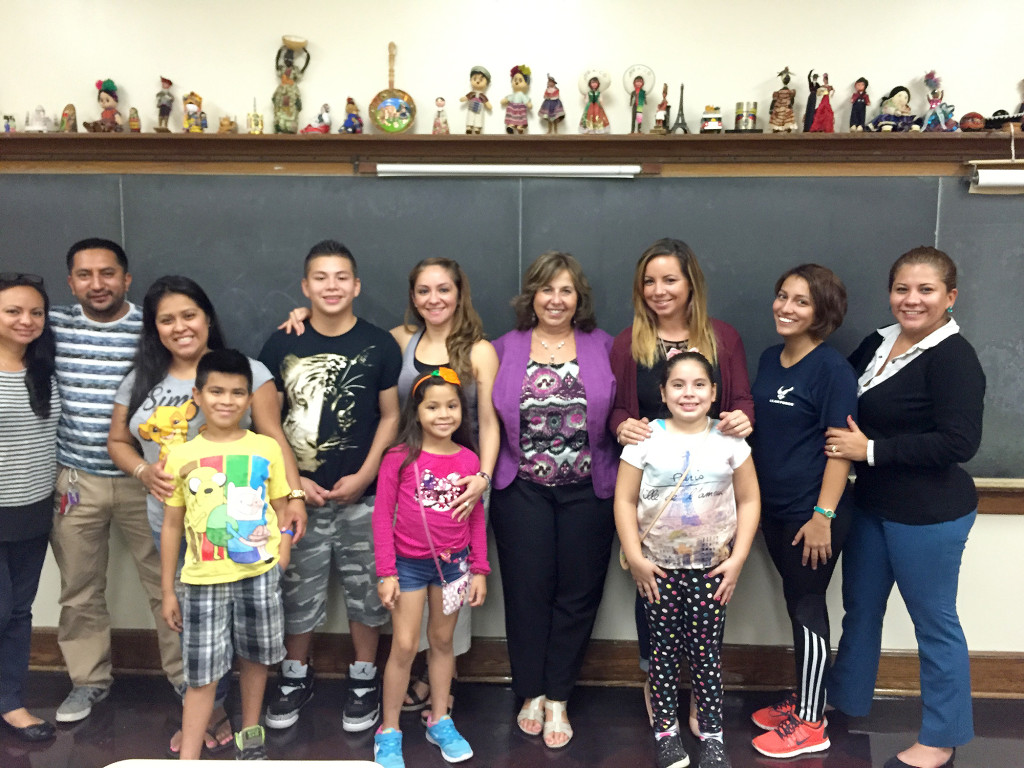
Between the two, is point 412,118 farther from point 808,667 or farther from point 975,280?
point 808,667

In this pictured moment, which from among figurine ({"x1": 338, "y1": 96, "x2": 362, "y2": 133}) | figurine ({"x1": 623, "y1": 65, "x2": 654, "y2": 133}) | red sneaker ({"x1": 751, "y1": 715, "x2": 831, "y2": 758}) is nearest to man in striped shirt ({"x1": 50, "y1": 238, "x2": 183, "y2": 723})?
figurine ({"x1": 338, "y1": 96, "x2": 362, "y2": 133})

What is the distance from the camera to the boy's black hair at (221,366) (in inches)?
69.2

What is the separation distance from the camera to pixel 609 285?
7.85ft

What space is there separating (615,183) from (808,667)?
5.62 ft

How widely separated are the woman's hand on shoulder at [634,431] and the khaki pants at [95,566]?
1.57m

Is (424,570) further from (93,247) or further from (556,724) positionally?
(93,247)

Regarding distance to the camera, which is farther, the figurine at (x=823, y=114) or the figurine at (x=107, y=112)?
the figurine at (x=107, y=112)

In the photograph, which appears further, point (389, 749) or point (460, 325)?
point (460, 325)

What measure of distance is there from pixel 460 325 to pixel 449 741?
1.29 metres

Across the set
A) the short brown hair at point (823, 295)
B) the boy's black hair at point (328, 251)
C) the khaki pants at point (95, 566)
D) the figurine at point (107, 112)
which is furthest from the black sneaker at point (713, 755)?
the figurine at point (107, 112)

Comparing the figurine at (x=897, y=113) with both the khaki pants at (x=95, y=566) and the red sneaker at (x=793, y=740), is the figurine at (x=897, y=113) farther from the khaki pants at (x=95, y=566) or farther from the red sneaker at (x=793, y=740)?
the khaki pants at (x=95, y=566)

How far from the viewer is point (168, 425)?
1.90 metres

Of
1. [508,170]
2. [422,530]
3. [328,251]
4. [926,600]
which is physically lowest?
[926,600]

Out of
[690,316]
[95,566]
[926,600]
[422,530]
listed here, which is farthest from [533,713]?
[95,566]
